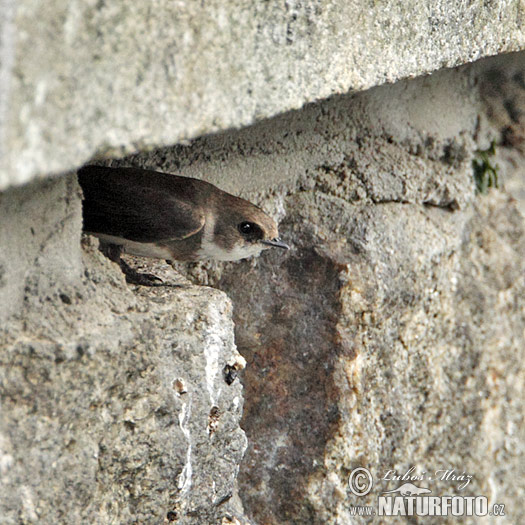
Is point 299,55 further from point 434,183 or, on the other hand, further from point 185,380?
point 434,183

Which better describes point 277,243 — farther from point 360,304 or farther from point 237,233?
point 360,304

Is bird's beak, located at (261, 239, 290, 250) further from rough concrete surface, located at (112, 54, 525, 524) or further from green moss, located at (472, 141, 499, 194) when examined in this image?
green moss, located at (472, 141, 499, 194)

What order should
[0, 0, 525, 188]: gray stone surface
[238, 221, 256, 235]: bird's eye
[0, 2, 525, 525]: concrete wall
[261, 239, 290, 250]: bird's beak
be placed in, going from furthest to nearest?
[261, 239, 290, 250]: bird's beak → [238, 221, 256, 235]: bird's eye → [0, 2, 525, 525]: concrete wall → [0, 0, 525, 188]: gray stone surface

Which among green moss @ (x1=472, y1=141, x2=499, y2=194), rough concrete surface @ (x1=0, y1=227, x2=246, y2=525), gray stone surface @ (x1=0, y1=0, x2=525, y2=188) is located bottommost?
rough concrete surface @ (x1=0, y1=227, x2=246, y2=525)

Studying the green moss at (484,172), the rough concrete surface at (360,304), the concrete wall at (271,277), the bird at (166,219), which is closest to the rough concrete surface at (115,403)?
the concrete wall at (271,277)

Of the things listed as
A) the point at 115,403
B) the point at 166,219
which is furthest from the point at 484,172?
the point at 115,403

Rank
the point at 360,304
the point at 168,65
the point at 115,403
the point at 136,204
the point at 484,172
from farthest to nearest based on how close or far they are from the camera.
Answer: the point at 484,172, the point at 360,304, the point at 136,204, the point at 115,403, the point at 168,65

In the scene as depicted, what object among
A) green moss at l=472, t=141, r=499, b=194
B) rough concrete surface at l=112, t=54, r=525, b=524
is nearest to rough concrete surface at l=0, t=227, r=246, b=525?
rough concrete surface at l=112, t=54, r=525, b=524

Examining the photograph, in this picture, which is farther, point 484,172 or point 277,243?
point 484,172
